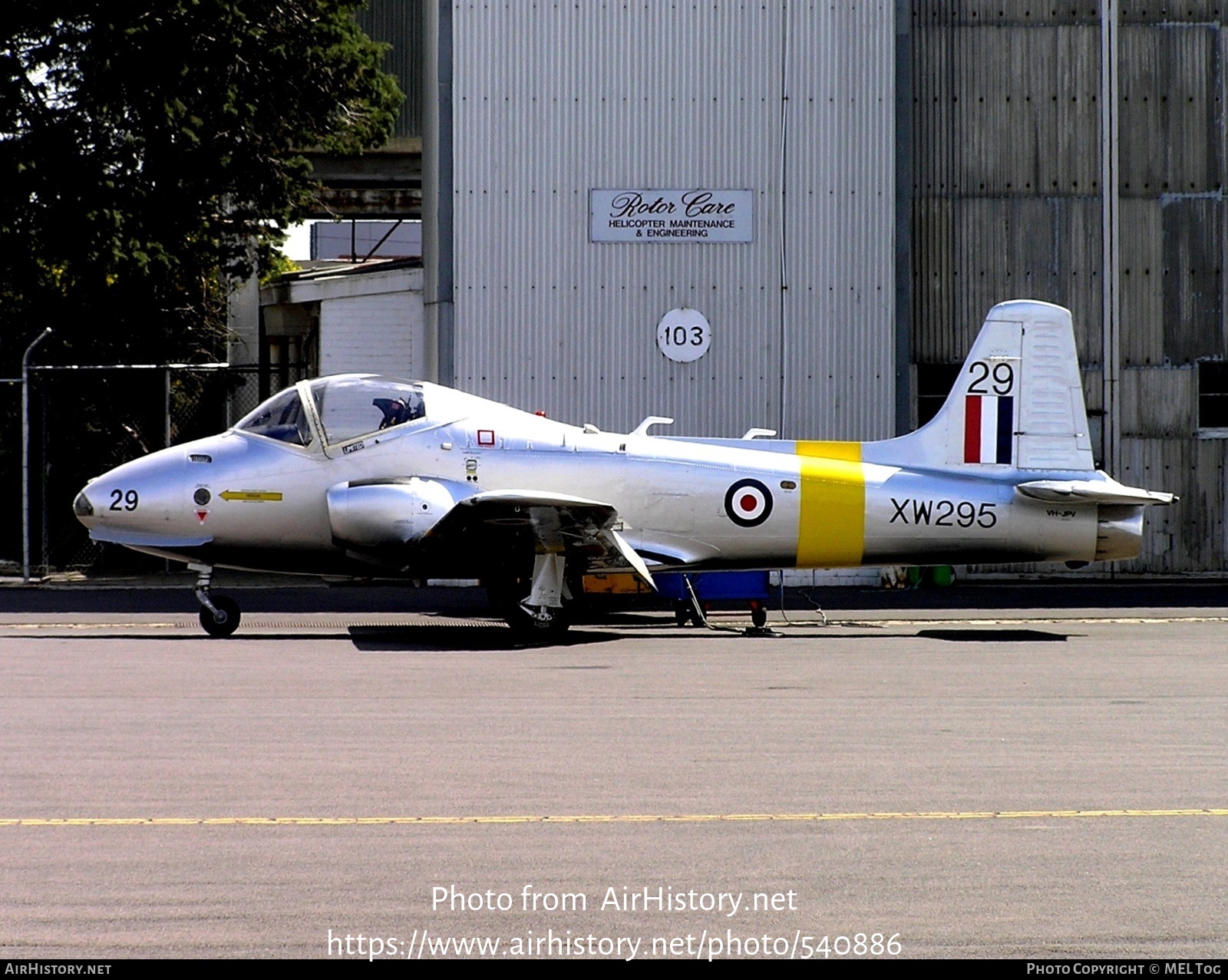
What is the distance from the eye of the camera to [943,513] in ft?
50.9

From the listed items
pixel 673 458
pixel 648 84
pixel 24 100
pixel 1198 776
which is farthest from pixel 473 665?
pixel 24 100

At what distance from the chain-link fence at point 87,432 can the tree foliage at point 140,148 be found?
2.23ft

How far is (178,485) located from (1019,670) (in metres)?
8.35

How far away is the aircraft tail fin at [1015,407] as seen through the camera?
52.1ft

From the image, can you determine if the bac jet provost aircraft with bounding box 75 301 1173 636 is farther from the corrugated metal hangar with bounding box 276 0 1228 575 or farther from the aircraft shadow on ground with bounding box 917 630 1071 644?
the corrugated metal hangar with bounding box 276 0 1228 575

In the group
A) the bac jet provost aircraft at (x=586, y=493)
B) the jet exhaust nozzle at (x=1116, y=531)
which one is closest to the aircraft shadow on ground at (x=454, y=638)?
the bac jet provost aircraft at (x=586, y=493)

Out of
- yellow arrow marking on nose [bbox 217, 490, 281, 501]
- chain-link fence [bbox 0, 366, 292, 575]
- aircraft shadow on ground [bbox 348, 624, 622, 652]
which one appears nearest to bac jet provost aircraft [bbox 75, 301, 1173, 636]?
yellow arrow marking on nose [bbox 217, 490, 281, 501]

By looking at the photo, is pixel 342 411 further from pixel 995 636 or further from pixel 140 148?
pixel 140 148

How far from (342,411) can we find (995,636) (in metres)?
7.22

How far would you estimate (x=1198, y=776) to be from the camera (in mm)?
7219

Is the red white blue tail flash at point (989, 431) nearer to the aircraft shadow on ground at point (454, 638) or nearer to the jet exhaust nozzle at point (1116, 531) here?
the jet exhaust nozzle at point (1116, 531)

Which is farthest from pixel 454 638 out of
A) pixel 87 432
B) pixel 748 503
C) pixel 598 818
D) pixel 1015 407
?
pixel 87 432

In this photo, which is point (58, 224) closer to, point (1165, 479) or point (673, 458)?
point (673, 458)

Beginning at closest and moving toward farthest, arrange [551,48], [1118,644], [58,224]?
[1118,644] → [551,48] → [58,224]
